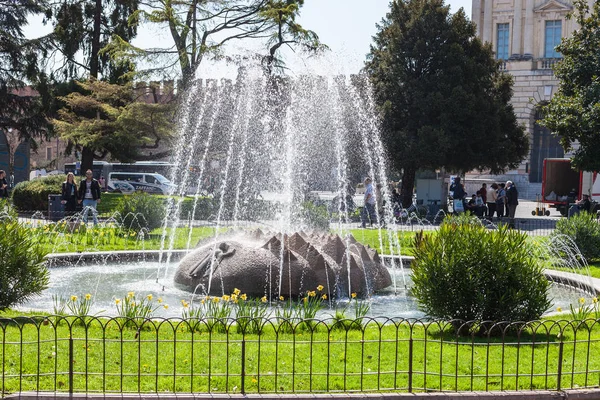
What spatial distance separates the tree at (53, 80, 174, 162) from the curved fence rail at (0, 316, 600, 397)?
67.3 ft

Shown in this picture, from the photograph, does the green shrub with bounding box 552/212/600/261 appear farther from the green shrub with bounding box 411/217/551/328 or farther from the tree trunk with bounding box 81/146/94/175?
the tree trunk with bounding box 81/146/94/175

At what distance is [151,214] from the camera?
1859 centimetres

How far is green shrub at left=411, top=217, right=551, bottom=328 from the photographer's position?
27.1 feet

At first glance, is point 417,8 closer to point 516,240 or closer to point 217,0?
point 217,0

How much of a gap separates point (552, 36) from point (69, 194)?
4130cm

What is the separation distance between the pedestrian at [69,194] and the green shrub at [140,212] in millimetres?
1281

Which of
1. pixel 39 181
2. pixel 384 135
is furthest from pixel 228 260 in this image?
pixel 384 135

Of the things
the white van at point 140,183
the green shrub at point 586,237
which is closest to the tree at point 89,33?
the white van at point 140,183

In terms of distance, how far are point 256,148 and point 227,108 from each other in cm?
229

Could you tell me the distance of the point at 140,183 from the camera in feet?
158

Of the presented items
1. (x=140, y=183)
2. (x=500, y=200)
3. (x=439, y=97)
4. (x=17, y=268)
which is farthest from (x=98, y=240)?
(x=140, y=183)

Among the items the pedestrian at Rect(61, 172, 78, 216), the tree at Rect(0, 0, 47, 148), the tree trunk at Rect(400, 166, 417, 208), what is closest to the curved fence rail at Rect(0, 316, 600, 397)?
the pedestrian at Rect(61, 172, 78, 216)

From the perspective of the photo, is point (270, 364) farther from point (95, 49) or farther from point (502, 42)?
point (502, 42)

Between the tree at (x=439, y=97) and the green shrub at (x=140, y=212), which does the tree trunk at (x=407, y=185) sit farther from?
the green shrub at (x=140, y=212)
